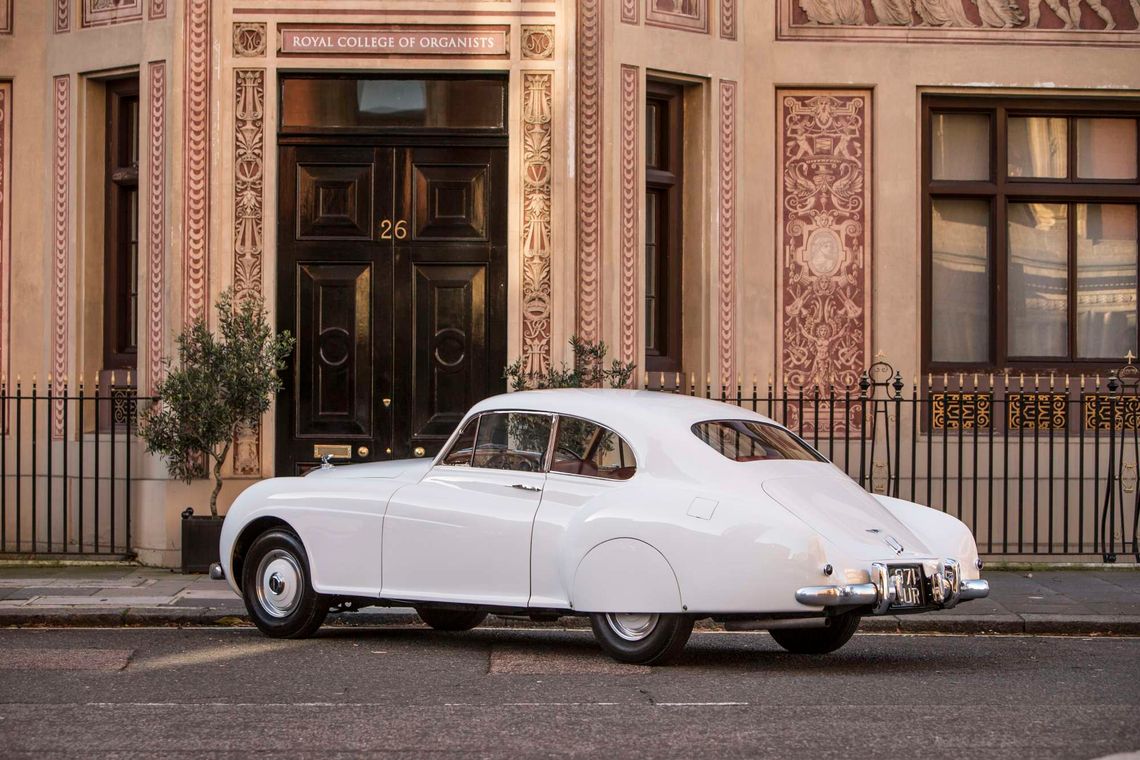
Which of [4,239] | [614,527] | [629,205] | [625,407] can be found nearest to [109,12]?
[4,239]

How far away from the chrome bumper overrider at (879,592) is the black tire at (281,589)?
3.37m

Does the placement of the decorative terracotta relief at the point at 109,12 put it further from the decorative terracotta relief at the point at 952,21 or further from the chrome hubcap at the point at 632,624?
the chrome hubcap at the point at 632,624

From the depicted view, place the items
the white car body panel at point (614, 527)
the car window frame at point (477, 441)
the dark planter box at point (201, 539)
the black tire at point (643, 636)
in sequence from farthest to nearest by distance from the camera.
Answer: the dark planter box at point (201, 539) → the car window frame at point (477, 441) → the black tire at point (643, 636) → the white car body panel at point (614, 527)

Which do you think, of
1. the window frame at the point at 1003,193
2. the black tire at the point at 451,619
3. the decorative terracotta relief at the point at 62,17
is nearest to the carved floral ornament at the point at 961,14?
the window frame at the point at 1003,193

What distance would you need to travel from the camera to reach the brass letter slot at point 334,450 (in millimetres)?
15820

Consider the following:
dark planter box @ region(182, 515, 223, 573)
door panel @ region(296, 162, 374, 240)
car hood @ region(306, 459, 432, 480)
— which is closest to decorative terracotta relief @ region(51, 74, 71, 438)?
door panel @ region(296, 162, 374, 240)

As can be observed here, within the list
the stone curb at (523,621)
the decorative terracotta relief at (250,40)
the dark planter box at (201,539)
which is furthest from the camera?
the decorative terracotta relief at (250,40)

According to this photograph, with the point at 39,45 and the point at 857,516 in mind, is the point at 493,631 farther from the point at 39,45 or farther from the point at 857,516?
the point at 39,45

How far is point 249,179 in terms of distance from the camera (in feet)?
51.9

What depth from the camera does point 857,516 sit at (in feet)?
30.8

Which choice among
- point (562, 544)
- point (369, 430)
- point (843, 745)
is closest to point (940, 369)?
point (369, 430)

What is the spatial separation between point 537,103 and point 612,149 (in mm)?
845

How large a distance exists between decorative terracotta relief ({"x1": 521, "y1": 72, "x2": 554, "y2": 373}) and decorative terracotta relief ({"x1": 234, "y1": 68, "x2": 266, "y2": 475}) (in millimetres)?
2456

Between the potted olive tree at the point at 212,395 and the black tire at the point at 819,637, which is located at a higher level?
the potted olive tree at the point at 212,395
